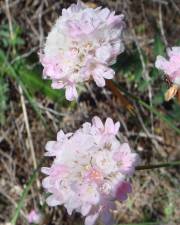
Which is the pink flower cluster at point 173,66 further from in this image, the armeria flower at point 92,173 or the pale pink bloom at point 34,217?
the pale pink bloom at point 34,217

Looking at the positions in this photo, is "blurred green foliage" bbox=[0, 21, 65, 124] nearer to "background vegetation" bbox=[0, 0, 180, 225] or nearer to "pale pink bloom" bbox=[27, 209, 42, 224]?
"background vegetation" bbox=[0, 0, 180, 225]

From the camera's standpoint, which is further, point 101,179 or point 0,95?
point 0,95

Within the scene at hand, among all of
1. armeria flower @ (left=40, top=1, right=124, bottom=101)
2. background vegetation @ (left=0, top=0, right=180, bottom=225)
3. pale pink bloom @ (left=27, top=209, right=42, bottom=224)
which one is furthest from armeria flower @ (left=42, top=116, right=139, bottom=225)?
background vegetation @ (left=0, top=0, right=180, bottom=225)

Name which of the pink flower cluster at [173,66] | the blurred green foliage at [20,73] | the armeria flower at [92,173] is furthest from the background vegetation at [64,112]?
the armeria flower at [92,173]

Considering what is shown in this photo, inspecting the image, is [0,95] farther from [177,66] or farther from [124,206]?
[177,66]

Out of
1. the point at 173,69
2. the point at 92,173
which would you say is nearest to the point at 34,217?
the point at 92,173

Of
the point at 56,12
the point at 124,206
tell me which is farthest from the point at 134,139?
the point at 56,12
